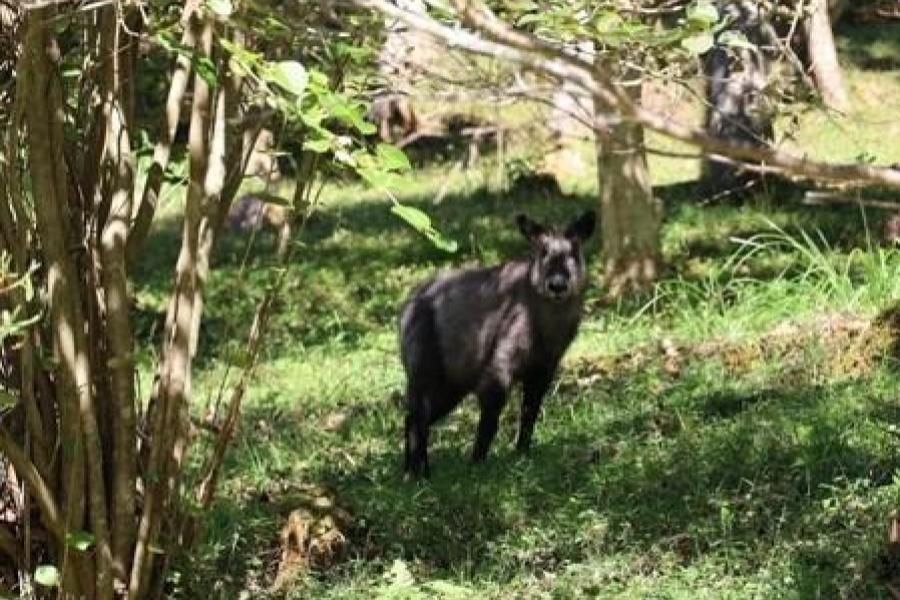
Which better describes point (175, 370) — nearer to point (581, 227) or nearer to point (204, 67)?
point (204, 67)

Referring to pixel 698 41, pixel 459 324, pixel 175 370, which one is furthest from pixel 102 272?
pixel 459 324

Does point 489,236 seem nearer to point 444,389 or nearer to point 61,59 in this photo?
point 444,389

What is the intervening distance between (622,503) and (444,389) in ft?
5.43

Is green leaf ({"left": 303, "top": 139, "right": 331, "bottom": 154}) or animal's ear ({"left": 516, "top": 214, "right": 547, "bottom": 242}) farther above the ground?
green leaf ({"left": 303, "top": 139, "right": 331, "bottom": 154})

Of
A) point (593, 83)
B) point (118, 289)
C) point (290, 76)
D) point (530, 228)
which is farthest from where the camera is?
point (530, 228)

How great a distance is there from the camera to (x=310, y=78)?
425 centimetres

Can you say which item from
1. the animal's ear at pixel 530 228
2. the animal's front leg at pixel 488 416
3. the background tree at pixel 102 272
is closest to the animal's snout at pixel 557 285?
the animal's ear at pixel 530 228

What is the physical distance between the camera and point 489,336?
26.5ft

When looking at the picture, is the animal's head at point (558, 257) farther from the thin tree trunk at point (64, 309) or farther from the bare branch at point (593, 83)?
the bare branch at point (593, 83)

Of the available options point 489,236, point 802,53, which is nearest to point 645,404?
point 489,236

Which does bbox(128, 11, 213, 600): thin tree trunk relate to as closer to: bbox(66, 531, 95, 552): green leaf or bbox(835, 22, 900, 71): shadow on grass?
bbox(66, 531, 95, 552): green leaf

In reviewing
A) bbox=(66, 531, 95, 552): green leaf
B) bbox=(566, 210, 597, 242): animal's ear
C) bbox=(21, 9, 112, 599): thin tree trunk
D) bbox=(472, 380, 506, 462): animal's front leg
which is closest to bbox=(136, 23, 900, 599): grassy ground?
bbox=(472, 380, 506, 462): animal's front leg

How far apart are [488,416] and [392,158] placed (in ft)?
11.6

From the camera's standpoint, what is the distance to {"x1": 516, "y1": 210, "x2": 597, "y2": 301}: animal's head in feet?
26.4
